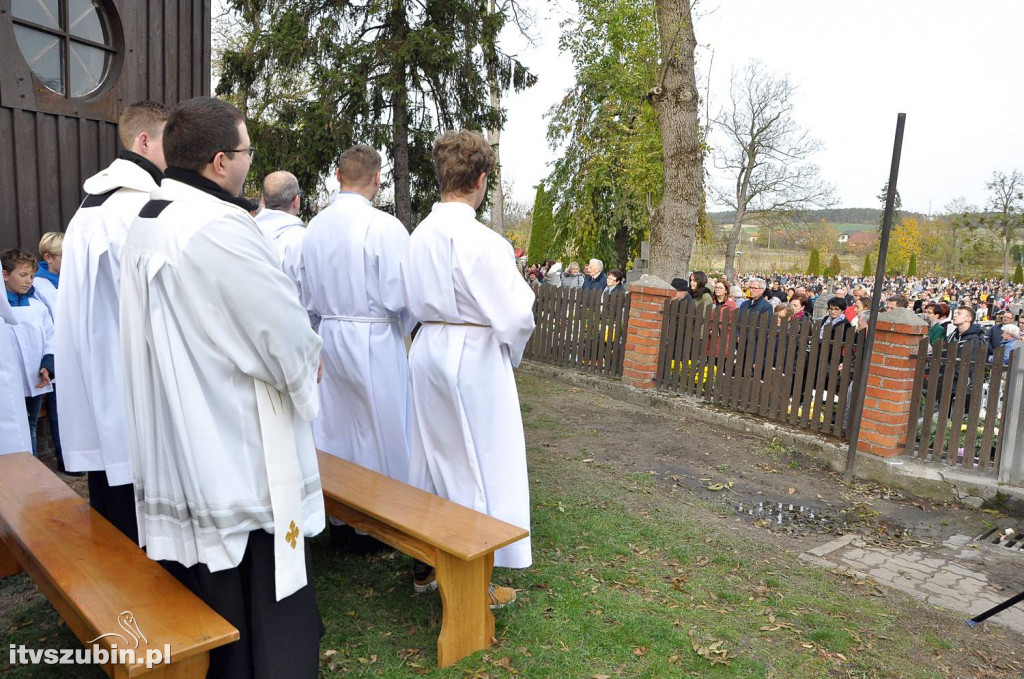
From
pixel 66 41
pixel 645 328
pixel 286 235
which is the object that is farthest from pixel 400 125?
pixel 286 235

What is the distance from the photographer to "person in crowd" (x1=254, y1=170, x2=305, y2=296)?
14.9ft

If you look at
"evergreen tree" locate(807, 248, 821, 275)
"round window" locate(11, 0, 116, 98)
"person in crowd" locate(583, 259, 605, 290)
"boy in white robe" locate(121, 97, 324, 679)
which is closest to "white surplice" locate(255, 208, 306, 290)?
"boy in white robe" locate(121, 97, 324, 679)

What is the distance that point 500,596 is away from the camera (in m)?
3.59

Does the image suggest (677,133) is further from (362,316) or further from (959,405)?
(362,316)

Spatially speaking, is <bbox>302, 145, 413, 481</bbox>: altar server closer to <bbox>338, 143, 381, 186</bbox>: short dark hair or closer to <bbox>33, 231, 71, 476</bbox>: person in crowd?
<bbox>338, 143, 381, 186</bbox>: short dark hair

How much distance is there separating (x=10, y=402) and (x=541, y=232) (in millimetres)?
30219

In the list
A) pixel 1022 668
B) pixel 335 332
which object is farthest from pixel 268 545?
pixel 1022 668

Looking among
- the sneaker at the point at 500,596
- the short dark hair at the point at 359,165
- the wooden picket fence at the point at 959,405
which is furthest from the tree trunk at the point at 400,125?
the sneaker at the point at 500,596

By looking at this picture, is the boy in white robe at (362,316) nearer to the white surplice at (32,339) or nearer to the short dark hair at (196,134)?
the short dark hair at (196,134)

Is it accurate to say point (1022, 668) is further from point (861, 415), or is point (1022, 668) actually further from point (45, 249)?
point (45, 249)

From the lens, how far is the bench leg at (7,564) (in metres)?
3.79

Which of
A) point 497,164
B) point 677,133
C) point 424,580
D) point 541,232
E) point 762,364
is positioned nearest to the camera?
point 424,580

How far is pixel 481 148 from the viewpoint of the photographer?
3.43 metres

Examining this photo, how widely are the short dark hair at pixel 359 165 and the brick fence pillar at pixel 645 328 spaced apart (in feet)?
17.7
